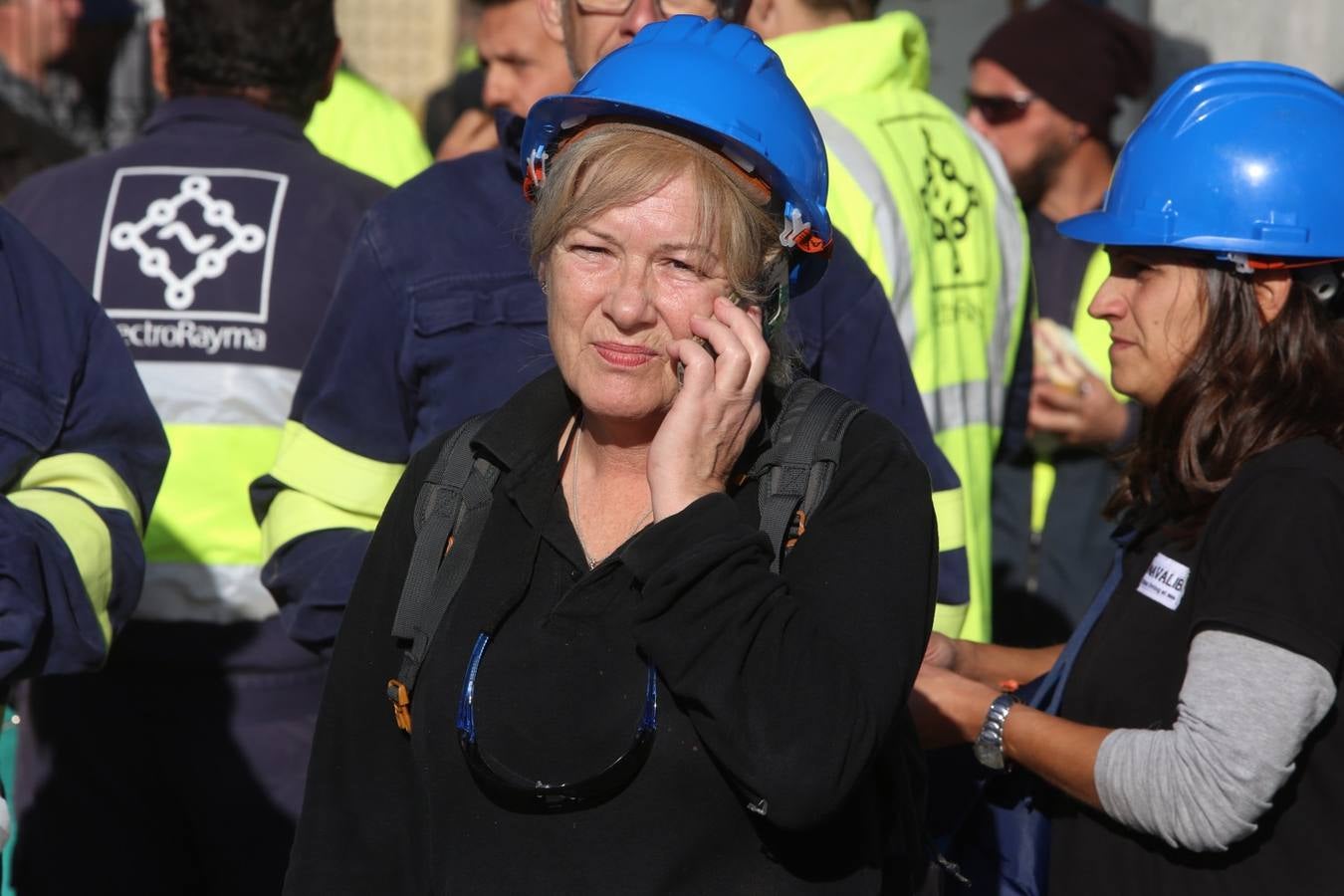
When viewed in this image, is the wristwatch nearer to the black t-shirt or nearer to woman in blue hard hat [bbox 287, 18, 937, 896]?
the black t-shirt

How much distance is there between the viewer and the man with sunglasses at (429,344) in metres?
3.07

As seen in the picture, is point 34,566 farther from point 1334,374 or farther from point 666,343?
point 1334,374

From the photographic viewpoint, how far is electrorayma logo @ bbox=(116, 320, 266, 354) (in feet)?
12.4

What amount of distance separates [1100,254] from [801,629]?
3.47 meters

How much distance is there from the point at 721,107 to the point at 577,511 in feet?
1.93

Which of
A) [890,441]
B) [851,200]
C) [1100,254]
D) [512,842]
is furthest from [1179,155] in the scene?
[1100,254]

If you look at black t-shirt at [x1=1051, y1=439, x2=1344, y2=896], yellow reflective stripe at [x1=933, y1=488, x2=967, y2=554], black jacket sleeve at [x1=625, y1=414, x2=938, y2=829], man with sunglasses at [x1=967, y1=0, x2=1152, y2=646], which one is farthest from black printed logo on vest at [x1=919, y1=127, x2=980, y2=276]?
black jacket sleeve at [x1=625, y1=414, x2=938, y2=829]

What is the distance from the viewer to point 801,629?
78.1 inches

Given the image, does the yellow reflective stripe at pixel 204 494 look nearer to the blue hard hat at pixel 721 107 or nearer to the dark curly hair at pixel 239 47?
the dark curly hair at pixel 239 47

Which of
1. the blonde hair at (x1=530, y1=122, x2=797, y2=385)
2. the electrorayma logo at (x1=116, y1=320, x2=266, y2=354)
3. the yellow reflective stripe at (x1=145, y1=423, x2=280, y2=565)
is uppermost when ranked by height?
the blonde hair at (x1=530, y1=122, x2=797, y2=385)

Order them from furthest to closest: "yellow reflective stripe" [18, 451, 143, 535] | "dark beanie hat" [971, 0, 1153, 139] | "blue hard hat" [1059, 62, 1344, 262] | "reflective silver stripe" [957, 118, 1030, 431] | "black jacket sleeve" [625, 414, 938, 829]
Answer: "dark beanie hat" [971, 0, 1153, 139], "reflective silver stripe" [957, 118, 1030, 431], "yellow reflective stripe" [18, 451, 143, 535], "blue hard hat" [1059, 62, 1344, 262], "black jacket sleeve" [625, 414, 938, 829]

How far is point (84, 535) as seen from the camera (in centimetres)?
287

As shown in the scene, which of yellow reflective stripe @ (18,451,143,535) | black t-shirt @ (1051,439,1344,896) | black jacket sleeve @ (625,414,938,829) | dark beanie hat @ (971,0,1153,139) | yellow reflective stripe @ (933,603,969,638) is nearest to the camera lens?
black jacket sleeve @ (625,414,938,829)

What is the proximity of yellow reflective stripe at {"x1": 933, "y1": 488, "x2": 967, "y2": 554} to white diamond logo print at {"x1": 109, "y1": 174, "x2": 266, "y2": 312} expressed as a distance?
162cm
